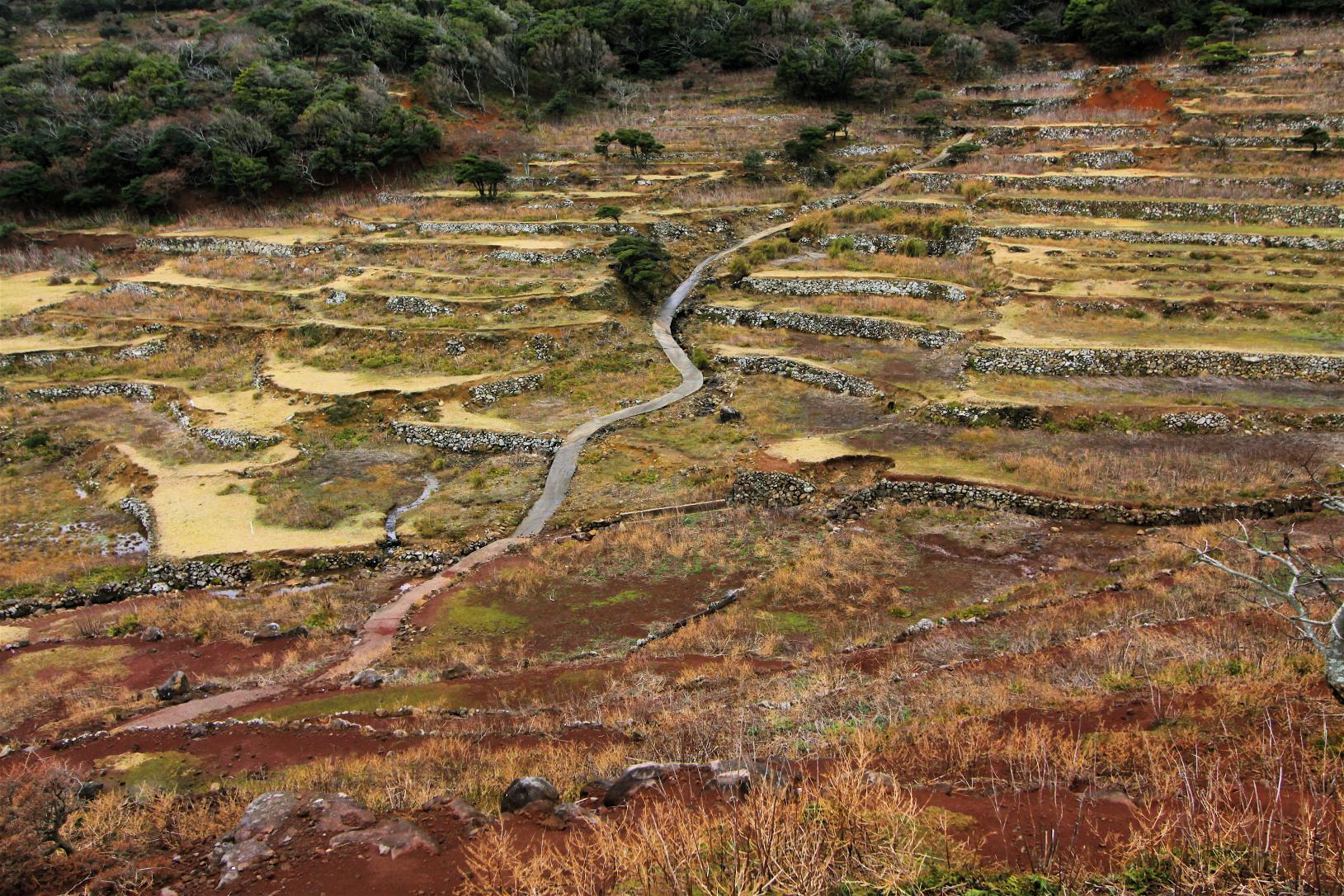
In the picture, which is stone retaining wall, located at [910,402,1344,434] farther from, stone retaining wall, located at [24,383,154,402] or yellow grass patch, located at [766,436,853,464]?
stone retaining wall, located at [24,383,154,402]

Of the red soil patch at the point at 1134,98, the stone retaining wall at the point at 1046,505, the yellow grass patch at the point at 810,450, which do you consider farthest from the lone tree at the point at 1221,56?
the yellow grass patch at the point at 810,450

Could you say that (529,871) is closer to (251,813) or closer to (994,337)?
(251,813)

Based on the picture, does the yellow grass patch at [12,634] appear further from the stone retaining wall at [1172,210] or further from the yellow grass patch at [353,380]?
the stone retaining wall at [1172,210]

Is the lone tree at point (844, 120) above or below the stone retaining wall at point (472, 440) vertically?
above

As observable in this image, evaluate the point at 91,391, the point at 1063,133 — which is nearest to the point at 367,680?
the point at 91,391

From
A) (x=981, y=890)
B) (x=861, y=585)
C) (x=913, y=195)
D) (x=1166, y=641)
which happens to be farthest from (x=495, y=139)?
(x=981, y=890)
